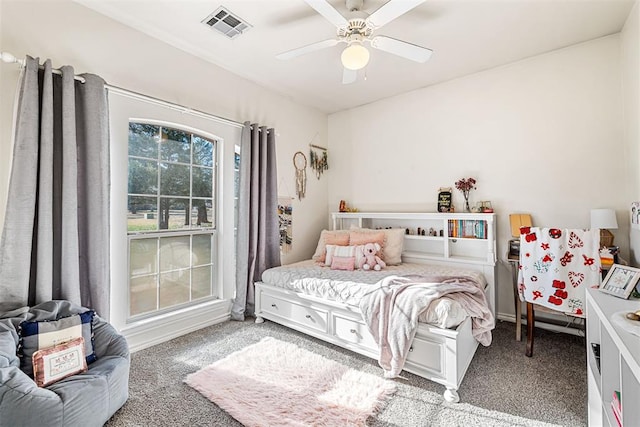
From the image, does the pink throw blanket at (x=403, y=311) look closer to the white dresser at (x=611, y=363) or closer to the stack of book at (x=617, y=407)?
the white dresser at (x=611, y=363)

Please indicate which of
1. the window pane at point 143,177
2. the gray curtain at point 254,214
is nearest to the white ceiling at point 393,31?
the gray curtain at point 254,214

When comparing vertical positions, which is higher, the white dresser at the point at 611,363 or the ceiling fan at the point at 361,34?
the ceiling fan at the point at 361,34

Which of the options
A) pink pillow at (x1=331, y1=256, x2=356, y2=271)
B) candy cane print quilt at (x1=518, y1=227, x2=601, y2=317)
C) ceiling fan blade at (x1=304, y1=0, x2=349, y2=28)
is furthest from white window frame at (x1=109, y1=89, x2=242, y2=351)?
candy cane print quilt at (x1=518, y1=227, x2=601, y2=317)

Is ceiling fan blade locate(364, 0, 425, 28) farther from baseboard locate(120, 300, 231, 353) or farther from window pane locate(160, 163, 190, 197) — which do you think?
baseboard locate(120, 300, 231, 353)

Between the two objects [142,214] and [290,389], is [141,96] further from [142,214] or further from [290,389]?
[290,389]

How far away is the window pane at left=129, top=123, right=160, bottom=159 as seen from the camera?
2.44 metres

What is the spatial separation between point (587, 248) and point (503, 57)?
1.97 metres

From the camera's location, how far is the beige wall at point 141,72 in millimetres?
1882

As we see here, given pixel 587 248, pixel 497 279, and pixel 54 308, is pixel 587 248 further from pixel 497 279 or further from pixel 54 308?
pixel 54 308

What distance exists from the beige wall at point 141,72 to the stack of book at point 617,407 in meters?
2.97

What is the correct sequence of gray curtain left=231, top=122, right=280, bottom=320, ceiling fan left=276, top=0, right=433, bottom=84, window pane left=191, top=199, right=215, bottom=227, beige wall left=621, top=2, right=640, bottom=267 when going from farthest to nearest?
gray curtain left=231, top=122, right=280, bottom=320
window pane left=191, top=199, right=215, bottom=227
beige wall left=621, top=2, right=640, bottom=267
ceiling fan left=276, top=0, right=433, bottom=84

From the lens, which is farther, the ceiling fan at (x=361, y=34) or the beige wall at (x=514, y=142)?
the beige wall at (x=514, y=142)

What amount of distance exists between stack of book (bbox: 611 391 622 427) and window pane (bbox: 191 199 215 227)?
303cm

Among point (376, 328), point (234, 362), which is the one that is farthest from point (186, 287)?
point (376, 328)
